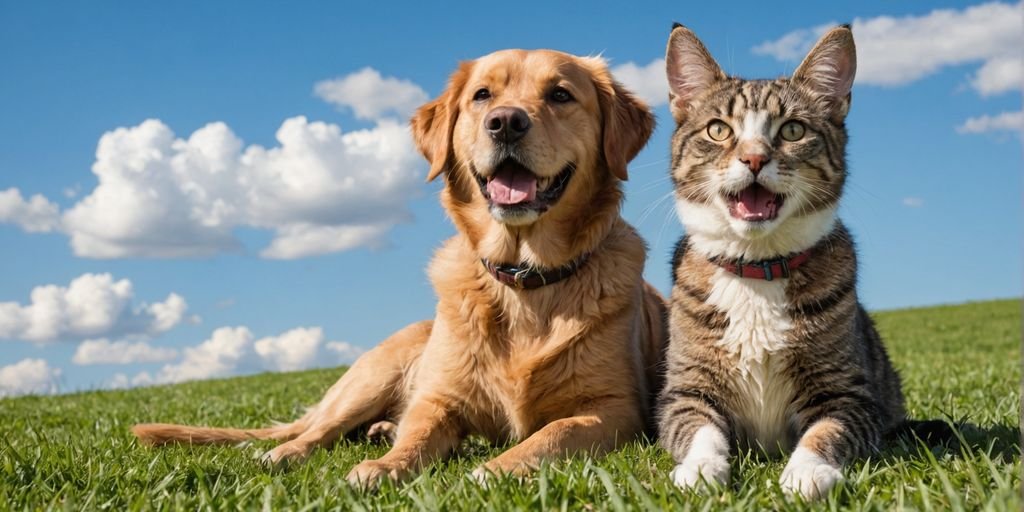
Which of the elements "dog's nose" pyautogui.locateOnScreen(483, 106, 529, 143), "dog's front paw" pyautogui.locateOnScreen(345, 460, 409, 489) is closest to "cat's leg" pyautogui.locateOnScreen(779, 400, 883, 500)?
"dog's front paw" pyautogui.locateOnScreen(345, 460, 409, 489)

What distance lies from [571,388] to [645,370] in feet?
2.27

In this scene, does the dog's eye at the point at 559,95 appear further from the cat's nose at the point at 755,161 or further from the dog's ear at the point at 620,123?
the cat's nose at the point at 755,161

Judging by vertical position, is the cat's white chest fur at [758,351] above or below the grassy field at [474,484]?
above

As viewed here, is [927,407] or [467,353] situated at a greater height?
[467,353]

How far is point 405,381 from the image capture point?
5918 mm

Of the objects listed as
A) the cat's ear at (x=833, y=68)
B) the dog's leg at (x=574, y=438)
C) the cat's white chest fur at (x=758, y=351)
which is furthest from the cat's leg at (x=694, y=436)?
the cat's ear at (x=833, y=68)

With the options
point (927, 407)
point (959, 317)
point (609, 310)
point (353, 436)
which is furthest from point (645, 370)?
point (959, 317)

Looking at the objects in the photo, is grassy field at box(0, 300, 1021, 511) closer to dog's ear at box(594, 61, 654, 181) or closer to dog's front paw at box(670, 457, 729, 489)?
dog's front paw at box(670, 457, 729, 489)

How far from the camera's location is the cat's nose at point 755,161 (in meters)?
3.93

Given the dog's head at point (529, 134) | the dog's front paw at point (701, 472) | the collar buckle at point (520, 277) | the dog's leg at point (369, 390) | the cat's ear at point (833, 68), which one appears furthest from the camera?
the dog's leg at point (369, 390)

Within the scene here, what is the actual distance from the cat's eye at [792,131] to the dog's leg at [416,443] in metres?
2.38

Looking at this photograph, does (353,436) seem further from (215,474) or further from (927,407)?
(927,407)

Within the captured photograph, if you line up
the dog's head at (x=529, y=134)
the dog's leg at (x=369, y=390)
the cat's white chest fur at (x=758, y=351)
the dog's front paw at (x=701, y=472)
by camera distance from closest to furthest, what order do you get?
the dog's front paw at (x=701, y=472)
the cat's white chest fur at (x=758, y=351)
the dog's head at (x=529, y=134)
the dog's leg at (x=369, y=390)

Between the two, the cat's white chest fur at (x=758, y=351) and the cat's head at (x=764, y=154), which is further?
the cat's white chest fur at (x=758, y=351)
